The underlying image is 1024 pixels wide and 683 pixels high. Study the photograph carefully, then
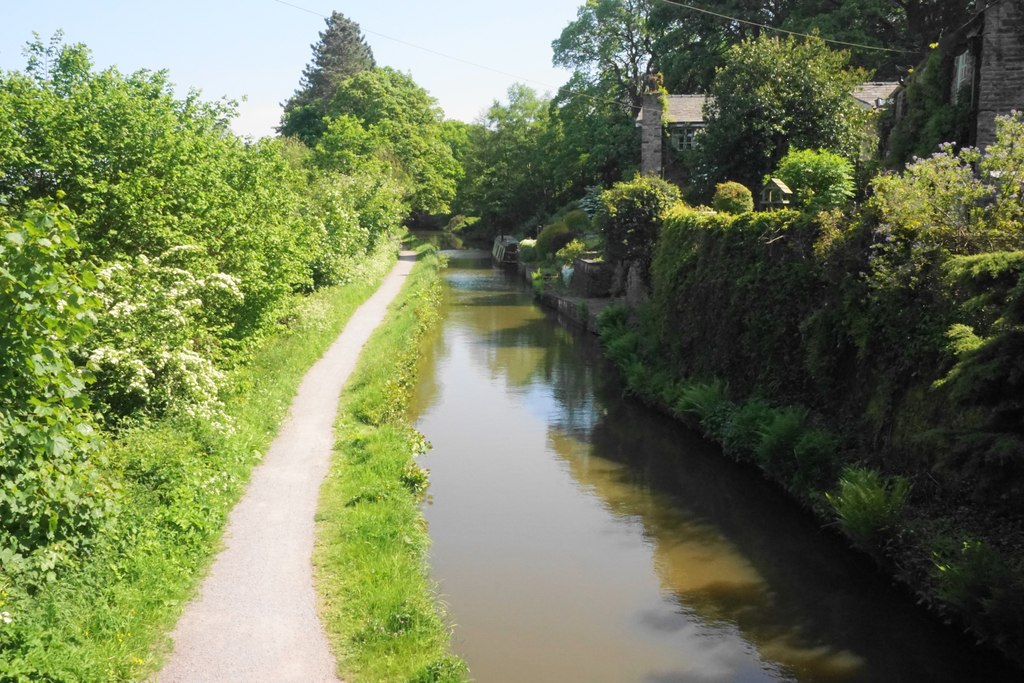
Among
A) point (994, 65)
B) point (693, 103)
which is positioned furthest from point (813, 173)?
point (693, 103)

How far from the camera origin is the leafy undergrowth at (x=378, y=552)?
26.7ft

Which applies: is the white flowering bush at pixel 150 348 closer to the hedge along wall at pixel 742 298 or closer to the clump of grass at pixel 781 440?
the clump of grass at pixel 781 440

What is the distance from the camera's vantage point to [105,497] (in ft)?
28.1

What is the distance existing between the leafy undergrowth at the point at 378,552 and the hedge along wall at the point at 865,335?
5.33m

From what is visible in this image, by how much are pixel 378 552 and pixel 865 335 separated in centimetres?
765

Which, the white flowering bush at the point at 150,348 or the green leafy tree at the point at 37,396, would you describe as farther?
the white flowering bush at the point at 150,348

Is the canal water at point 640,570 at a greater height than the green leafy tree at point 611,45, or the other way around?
the green leafy tree at point 611,45

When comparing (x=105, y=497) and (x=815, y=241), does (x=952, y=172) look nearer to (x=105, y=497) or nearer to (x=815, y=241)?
(x=815, y=241)

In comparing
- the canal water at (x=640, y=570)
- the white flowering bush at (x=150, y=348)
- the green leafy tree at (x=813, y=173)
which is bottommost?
the canal water at (x=640, y=570)

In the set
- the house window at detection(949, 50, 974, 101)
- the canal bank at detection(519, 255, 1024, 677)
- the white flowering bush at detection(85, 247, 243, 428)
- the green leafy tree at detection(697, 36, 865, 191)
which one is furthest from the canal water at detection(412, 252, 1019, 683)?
the green leafy tree at detection(697, 36, 865, 191)

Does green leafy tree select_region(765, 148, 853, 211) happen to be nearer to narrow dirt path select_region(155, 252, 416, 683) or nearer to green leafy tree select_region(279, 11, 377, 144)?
narrow dirt path select_region(155, 252, 416, 683)

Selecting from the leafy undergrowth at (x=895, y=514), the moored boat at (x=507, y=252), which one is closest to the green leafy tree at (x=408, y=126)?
the moored boat at (x=507, y=252)

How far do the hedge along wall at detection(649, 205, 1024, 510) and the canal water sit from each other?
1679 millimetres

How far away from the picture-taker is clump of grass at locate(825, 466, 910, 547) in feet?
35.8
